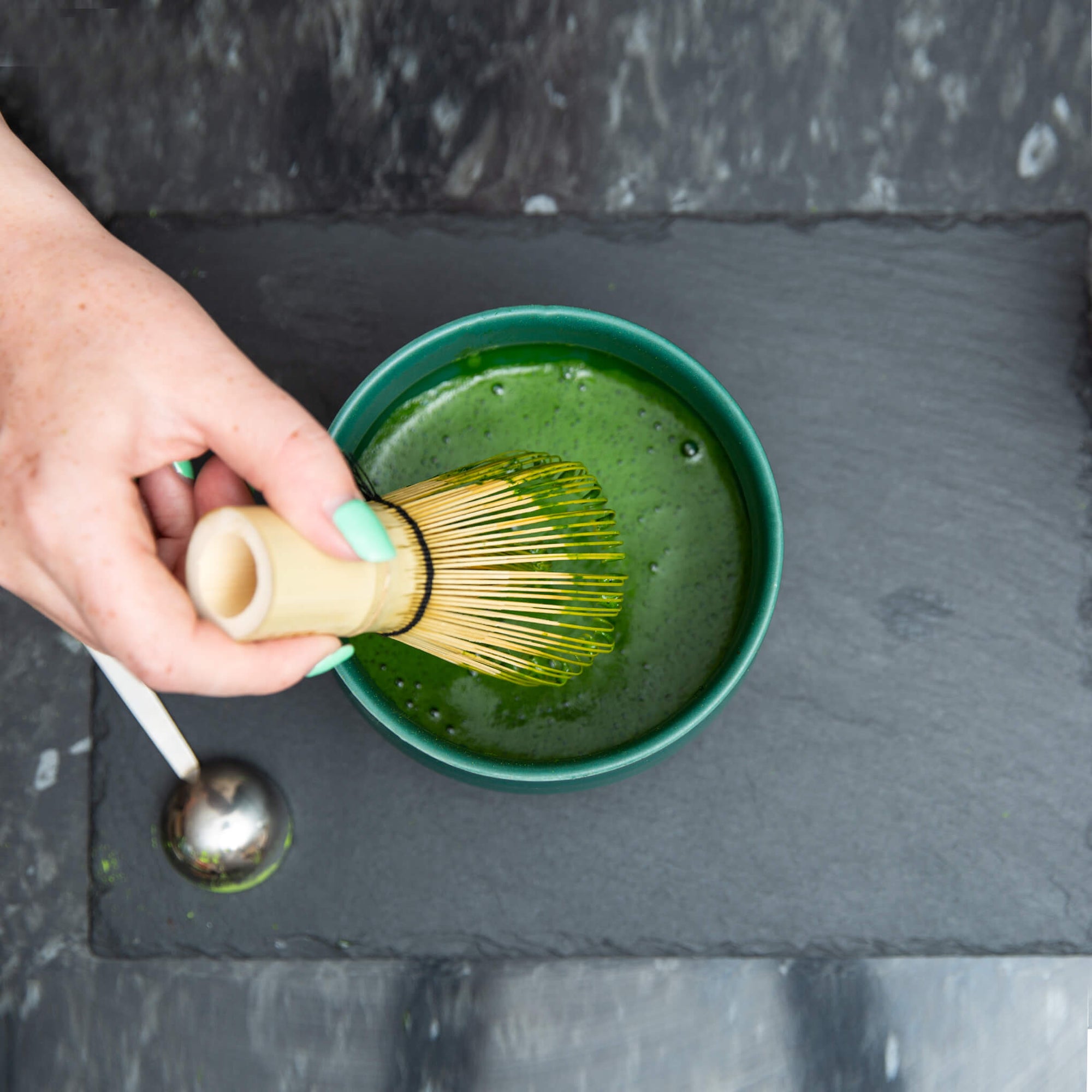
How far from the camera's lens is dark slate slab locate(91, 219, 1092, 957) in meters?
0.55

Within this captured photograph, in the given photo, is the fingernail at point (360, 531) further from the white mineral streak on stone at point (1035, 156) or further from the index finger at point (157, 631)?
the white mineral streak on stone at point (1035, 156)

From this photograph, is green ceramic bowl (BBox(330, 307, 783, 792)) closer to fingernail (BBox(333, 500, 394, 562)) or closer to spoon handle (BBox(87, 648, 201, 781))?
fingernail (BBox(333, 500, 394, 562))

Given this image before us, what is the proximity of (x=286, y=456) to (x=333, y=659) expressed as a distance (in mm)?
86

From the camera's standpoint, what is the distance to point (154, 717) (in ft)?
1.74

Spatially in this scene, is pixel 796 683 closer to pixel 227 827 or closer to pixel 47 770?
pixel 227 827

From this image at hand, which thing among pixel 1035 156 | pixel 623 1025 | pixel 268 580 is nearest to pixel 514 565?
pixel 268 580

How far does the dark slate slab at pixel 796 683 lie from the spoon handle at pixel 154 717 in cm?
2

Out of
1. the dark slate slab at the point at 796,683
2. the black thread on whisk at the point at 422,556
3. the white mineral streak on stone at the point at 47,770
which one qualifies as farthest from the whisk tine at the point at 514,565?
the white mineral streak on stone at the point at 47,770

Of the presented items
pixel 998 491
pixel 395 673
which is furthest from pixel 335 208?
pixel 998 491

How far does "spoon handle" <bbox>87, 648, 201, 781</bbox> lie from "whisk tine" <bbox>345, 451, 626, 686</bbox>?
19 cm

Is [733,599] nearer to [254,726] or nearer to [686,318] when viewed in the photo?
[686,318]

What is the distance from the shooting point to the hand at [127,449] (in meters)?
0.36

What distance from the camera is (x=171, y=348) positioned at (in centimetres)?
39

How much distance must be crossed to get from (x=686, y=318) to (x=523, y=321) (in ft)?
0.52
